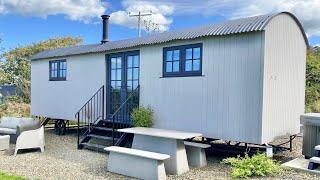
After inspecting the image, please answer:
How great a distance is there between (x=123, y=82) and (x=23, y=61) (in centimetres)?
1569

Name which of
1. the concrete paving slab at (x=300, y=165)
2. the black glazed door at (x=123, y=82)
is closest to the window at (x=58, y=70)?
the black glazed door at (x=123, y=82)

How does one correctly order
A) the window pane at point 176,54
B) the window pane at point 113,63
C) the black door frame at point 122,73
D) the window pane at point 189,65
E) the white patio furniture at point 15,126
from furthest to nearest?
the white patio furniture at point 15,126 → the window pane at point 113,63 → the black door frame at point 122,73 → the window pane at point 176,54 → the window pane at point 189,65

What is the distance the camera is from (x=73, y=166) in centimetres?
733

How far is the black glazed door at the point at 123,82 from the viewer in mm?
9477

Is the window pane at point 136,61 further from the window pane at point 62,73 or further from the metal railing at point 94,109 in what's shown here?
the window pane at point 62,73

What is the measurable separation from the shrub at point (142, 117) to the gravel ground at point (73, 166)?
115cm

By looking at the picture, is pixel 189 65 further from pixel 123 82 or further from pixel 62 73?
pixel 62 73

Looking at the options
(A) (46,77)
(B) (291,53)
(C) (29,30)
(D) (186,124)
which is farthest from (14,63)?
(B) (291,53)

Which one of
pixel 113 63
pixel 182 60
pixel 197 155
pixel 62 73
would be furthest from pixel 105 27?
pixel 197 155

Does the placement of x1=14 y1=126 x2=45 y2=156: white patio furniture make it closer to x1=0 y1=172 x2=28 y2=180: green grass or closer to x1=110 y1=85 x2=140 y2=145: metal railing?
x1=110 y1=85 x2=140 y2=145: metal railing

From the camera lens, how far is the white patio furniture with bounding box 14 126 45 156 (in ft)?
28.4

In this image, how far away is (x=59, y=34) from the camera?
1009 inches

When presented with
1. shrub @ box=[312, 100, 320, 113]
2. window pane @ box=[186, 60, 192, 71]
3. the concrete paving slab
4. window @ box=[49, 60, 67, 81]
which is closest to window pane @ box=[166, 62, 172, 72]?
window pane @ box=[186, 60, 192, 71]

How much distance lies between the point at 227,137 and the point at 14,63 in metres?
19.6
